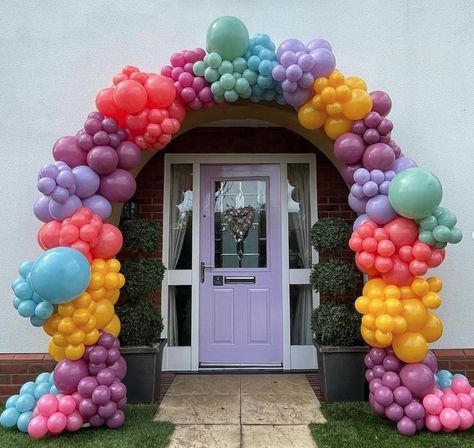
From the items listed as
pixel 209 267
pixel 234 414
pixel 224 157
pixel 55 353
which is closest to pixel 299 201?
pixel 224 157

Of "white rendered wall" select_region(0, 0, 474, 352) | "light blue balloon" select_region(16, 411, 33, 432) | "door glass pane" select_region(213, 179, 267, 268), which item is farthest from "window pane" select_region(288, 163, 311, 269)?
"light blue balloon" select_region(16, 411, 33, 432)

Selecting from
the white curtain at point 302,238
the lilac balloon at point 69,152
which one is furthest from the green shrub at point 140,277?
the white curtain at point 302,238

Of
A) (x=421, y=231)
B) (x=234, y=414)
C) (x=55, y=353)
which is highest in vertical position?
(x=421, y=231)

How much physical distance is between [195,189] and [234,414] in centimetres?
224

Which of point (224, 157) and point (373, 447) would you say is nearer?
point (373, 447)

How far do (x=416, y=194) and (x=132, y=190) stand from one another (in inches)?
79.8

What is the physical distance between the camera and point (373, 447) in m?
2.56

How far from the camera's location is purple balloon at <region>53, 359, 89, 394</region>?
2711 millimetres

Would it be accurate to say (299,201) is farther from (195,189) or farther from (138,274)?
(138,274)

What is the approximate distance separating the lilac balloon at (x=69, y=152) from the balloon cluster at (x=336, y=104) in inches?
66.9

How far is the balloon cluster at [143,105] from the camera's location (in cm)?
279

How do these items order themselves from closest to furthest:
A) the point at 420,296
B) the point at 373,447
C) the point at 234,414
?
the point at 373,447
the point at 420,296
the point at 234,414

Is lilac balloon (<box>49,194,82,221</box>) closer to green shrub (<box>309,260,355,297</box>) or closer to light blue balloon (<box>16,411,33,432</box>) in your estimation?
light blue balloon (<box>16,411,33,432</box>)

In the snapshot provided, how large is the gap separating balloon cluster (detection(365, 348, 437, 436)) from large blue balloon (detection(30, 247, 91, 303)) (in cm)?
220
